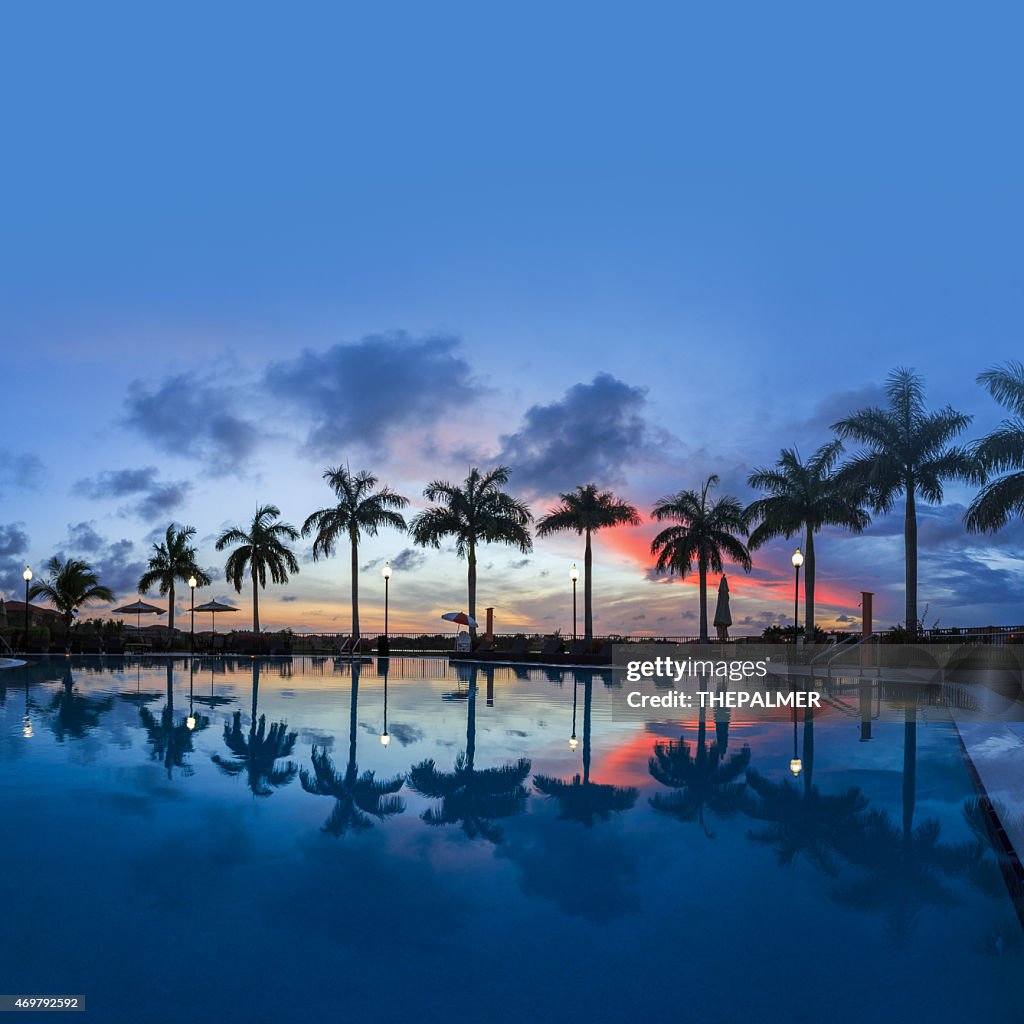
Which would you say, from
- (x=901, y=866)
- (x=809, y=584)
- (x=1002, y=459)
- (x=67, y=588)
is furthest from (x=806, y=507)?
(x=67, y=588)

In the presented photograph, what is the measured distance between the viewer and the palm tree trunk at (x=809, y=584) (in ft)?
109

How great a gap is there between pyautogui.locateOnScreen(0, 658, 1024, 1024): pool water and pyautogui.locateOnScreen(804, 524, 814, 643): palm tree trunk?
73.5 feet

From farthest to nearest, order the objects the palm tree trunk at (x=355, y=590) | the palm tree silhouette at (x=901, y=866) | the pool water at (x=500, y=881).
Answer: the palm tree trunk at (x=355, y=590), the palm tree silhouette at (x=901, y=866), the pool water at (x=500, y=881)

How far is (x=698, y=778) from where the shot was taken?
9.13 m

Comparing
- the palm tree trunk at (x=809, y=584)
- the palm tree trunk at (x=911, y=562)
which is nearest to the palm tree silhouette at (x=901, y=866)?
the palm tree trunk at (x=911, y=562)

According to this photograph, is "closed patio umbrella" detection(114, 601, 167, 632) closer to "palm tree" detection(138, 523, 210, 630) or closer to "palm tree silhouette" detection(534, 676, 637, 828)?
"palm tree" detection(138, 523, 210, 630)

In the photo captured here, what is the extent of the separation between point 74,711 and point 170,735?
4.55 meters

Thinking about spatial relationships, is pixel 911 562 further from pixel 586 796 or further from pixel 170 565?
pixel 170 565

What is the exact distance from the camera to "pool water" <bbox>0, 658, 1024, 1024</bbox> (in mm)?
3818

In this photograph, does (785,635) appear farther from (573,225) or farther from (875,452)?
(573,225)

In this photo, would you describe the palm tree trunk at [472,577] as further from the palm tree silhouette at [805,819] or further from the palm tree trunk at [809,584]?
the palm tree silhouette at [805,819]

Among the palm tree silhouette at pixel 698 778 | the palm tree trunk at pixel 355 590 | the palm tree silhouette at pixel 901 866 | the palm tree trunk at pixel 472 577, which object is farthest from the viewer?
the palm tree trunk at pixel 355 590

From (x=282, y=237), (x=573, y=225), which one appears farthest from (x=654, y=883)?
(x=282, y=237)

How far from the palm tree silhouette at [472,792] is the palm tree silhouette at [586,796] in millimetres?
341
